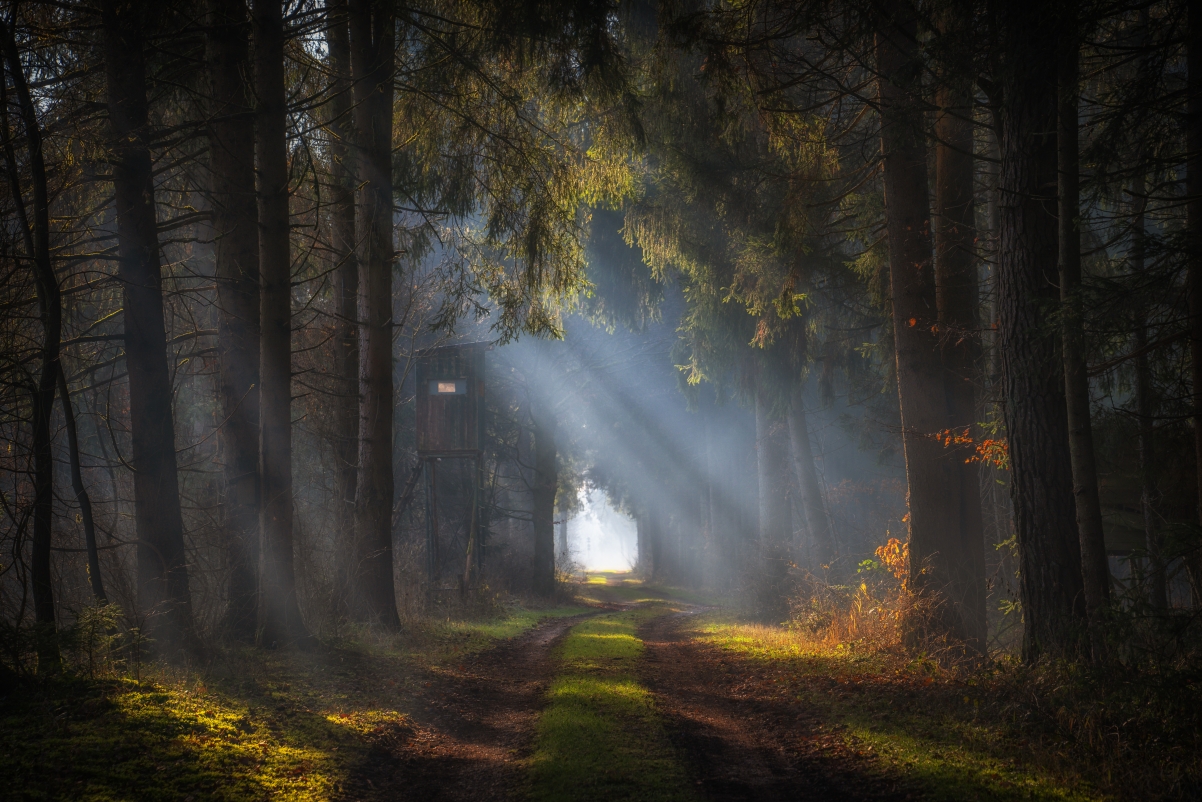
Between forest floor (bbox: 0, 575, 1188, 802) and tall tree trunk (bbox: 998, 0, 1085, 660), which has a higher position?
tall tree trunk (bbox: 998, 0, 1085, 660)

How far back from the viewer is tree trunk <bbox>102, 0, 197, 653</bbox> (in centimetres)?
686

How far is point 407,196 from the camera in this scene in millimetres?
11875

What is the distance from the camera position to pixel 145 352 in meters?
7.09

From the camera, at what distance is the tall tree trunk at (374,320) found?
10.6 meters

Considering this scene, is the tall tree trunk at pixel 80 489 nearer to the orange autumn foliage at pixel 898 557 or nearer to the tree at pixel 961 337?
the orange autumn foliage at pixel 898 557

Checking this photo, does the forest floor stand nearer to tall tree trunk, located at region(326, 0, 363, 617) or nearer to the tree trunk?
the tree trunk

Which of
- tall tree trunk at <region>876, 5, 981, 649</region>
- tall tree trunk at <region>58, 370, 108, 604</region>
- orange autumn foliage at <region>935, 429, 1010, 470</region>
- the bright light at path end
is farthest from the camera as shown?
the bright light at path end

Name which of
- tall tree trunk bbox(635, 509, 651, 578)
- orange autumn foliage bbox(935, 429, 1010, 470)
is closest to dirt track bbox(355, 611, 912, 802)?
A: orange autumn foliage bbox(935, 429, 1010, 470)

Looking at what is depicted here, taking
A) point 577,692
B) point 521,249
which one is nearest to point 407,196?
point 521,249

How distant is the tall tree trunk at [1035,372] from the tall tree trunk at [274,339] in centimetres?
732

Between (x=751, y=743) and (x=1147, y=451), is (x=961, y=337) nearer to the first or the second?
(x=1147, y=451)

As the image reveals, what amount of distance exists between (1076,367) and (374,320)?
28.9ft

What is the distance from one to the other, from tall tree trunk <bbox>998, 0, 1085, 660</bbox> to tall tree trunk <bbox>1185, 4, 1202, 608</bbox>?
980 mm

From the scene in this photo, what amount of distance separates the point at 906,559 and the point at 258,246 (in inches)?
351
